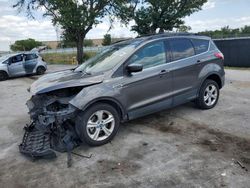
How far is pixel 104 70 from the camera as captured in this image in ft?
16.3

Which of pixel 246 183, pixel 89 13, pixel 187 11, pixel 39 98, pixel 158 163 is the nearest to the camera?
pixel 246 183

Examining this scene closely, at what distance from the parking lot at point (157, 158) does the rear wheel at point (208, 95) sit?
245 millimetres

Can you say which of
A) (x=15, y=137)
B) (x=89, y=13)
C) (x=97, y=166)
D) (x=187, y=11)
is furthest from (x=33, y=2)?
(x=97, y=166)

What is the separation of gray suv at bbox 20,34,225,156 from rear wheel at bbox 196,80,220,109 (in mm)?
23

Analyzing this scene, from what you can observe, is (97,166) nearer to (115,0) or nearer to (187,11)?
(115,0)

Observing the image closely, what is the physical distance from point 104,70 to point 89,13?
19937 mm

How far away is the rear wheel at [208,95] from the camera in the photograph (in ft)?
20.0

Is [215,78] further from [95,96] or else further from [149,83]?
[95,96]

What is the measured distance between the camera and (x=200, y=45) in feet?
20.1

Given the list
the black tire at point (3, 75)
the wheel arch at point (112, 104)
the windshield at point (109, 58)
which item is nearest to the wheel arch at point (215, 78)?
the windshield at point (109, 58)

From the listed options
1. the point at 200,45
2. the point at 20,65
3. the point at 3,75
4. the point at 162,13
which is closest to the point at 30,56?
the point at 20,65

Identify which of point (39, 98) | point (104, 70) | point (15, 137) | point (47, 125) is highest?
point (104, 70)

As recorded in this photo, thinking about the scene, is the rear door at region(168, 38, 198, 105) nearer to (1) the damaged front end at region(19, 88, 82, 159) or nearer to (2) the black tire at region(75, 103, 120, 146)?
(2) the black tire at region(75, 103, 120, 146)

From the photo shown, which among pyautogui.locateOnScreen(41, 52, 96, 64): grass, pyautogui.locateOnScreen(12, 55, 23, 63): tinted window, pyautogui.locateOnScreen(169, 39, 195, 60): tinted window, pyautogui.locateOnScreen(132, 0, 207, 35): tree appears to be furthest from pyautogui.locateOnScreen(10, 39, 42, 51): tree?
pyautogui.locateOnScreen(169, 39, 195, 60): tinted window
